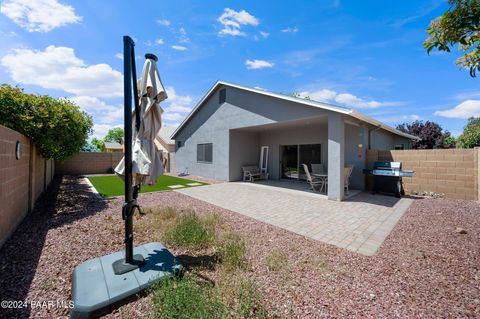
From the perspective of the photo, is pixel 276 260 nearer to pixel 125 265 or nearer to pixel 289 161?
pixel 125 265

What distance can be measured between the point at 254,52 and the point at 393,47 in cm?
724

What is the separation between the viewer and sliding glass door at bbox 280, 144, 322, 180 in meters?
11.3

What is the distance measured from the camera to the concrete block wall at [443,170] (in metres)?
7.37

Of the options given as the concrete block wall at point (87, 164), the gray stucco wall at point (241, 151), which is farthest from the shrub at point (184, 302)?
the concrete block wall at point (87, 164)

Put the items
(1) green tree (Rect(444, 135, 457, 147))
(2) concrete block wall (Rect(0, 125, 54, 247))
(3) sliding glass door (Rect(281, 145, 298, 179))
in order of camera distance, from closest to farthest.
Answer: (2) concrete block wall (Rect(0, 125, 54, 247)) → (3) sliding glass door (Rect(281, 145, 298, 179)) → (1) green tree (Rect(444, 135, 457, 147))

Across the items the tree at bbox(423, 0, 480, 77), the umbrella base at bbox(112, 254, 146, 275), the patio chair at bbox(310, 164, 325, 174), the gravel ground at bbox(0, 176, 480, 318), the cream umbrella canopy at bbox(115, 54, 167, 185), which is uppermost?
the tree at bbox(423, 0, 480, 77)

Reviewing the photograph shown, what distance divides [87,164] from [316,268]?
19057 mm

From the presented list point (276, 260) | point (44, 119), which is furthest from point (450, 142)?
point (44, 119)

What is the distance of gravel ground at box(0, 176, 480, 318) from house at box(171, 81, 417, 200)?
12.7 ft

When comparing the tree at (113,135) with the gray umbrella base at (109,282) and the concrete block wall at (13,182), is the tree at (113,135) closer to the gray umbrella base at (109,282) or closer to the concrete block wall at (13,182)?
the concrete block wall at (13,182)

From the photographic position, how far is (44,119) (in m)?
6.02

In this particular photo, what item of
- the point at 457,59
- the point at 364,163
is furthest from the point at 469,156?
the point at 457,59

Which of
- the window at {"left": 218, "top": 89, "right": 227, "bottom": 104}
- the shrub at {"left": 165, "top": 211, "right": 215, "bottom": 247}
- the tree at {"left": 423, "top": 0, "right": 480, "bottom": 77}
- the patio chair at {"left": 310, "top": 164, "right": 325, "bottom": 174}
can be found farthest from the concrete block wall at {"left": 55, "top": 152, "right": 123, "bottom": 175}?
the tree at {"left": 423, "top": 0, "right": 480, "bottom": 77}

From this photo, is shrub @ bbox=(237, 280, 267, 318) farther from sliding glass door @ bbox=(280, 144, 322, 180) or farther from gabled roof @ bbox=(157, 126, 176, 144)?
gabled roof @ bbox=(157, 126, 176, 144)
